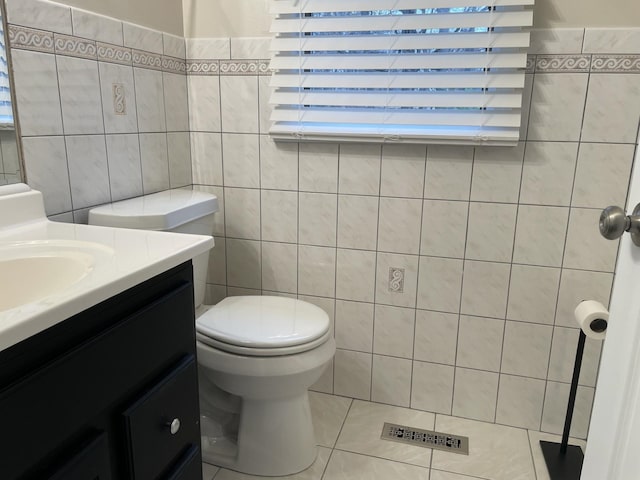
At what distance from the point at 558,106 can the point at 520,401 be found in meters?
1.08

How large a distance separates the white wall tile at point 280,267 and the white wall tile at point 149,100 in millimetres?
614

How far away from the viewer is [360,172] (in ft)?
6.20

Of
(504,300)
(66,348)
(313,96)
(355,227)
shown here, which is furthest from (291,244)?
(66,348)

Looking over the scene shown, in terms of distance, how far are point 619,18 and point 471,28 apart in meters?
0.44

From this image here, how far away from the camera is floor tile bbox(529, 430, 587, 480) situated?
1.71 meters

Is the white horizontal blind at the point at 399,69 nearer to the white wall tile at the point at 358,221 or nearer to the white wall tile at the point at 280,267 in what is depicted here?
the white wall tile at the point at 358,221

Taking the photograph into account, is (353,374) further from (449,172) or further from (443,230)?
(449,172)

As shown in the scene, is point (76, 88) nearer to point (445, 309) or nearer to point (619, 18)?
point (445, 309)

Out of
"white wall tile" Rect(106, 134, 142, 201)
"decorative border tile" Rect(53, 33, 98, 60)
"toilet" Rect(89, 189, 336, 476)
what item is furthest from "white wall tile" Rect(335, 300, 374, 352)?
"decorative border tile" Rect(53, 33, 98, 60)

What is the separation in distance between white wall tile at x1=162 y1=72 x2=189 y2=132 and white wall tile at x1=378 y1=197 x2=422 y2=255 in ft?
2.71

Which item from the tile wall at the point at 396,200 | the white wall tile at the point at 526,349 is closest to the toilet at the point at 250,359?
the tile wall at the point at 396,200

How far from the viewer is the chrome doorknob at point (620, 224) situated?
0.70m

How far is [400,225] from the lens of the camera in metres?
1.89

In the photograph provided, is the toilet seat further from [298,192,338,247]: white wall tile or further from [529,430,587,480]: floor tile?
[529,430,587,480]: floor tile
